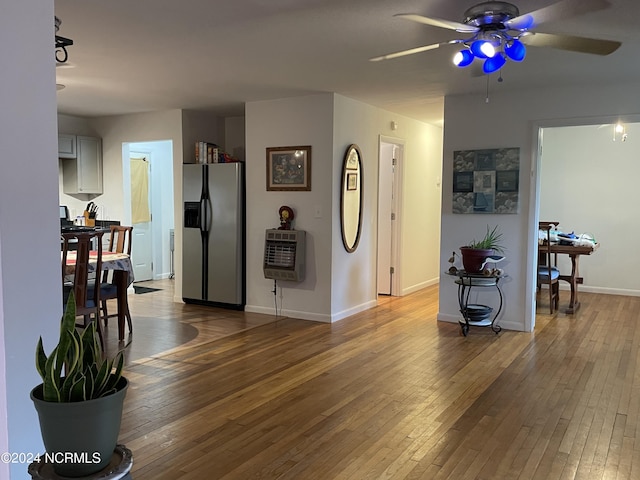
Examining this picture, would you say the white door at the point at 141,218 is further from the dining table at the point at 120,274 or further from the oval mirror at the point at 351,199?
the oval mirror at the point at 351,199

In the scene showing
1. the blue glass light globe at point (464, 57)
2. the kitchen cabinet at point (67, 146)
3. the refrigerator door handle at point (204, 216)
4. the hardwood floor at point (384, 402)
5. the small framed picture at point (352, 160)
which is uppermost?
the blue glass light globe at point (464, 57)

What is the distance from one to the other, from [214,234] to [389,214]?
230cm

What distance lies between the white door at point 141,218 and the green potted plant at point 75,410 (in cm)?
700

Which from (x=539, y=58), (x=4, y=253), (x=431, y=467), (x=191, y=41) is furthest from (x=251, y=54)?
(x=431, y=467)

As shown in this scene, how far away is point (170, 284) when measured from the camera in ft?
26.1

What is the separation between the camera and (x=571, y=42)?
9.04ft

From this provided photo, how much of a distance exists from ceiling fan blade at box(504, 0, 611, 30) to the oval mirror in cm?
294

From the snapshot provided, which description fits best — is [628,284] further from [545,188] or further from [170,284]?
[170,284]

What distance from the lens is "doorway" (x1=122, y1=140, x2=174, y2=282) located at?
26.0 feet

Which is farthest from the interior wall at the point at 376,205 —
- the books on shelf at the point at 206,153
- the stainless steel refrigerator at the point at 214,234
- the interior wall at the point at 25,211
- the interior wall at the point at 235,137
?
the interior wall at the point at 25,211

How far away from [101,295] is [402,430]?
298 cm

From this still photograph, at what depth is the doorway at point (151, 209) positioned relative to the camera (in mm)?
7914

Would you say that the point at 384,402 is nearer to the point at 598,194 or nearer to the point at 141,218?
the point at 598,194

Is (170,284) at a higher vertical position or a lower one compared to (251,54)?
lower
